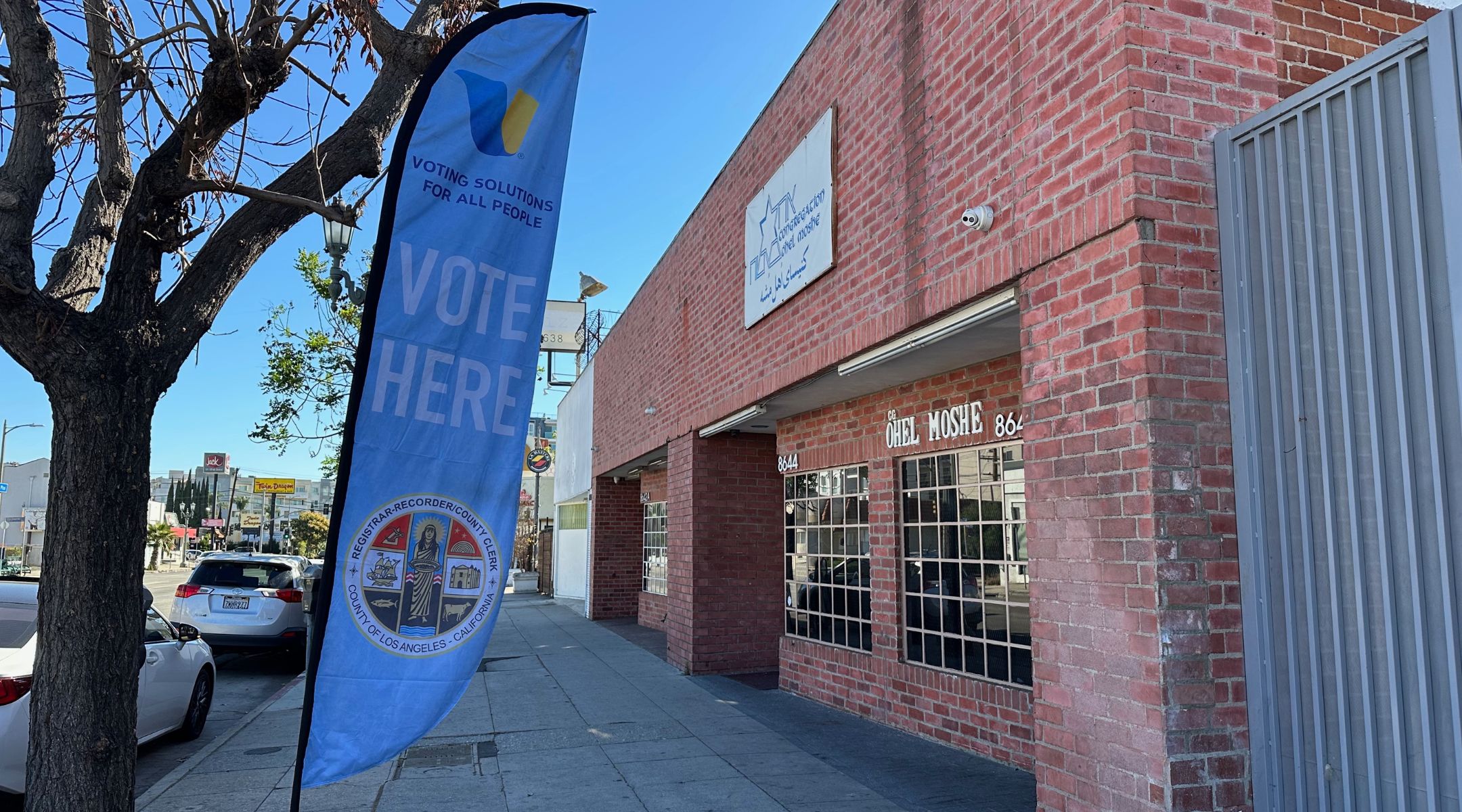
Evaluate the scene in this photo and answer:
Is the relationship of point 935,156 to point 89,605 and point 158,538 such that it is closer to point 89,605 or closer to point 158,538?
point 89,605

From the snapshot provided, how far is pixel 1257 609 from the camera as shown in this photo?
362 centimetres

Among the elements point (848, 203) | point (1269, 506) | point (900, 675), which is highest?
point (848, 203)

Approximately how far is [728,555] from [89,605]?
26.2ft

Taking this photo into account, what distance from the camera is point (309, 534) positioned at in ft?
242

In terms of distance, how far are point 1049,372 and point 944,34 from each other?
236 centimetres

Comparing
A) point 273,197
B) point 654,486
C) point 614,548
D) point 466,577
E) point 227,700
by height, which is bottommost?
point 227,700

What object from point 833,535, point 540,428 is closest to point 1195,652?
point 833,535

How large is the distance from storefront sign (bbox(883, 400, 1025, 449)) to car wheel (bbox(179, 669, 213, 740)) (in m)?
6.68

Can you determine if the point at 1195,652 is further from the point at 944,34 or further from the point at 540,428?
the point at 540,428

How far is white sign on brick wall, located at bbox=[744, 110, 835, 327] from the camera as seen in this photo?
23.5 feet

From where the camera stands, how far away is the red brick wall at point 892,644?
656cm

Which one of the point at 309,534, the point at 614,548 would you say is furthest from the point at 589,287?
the point at 309,534

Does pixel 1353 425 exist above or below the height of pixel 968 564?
above

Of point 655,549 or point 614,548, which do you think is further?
point 614,548
